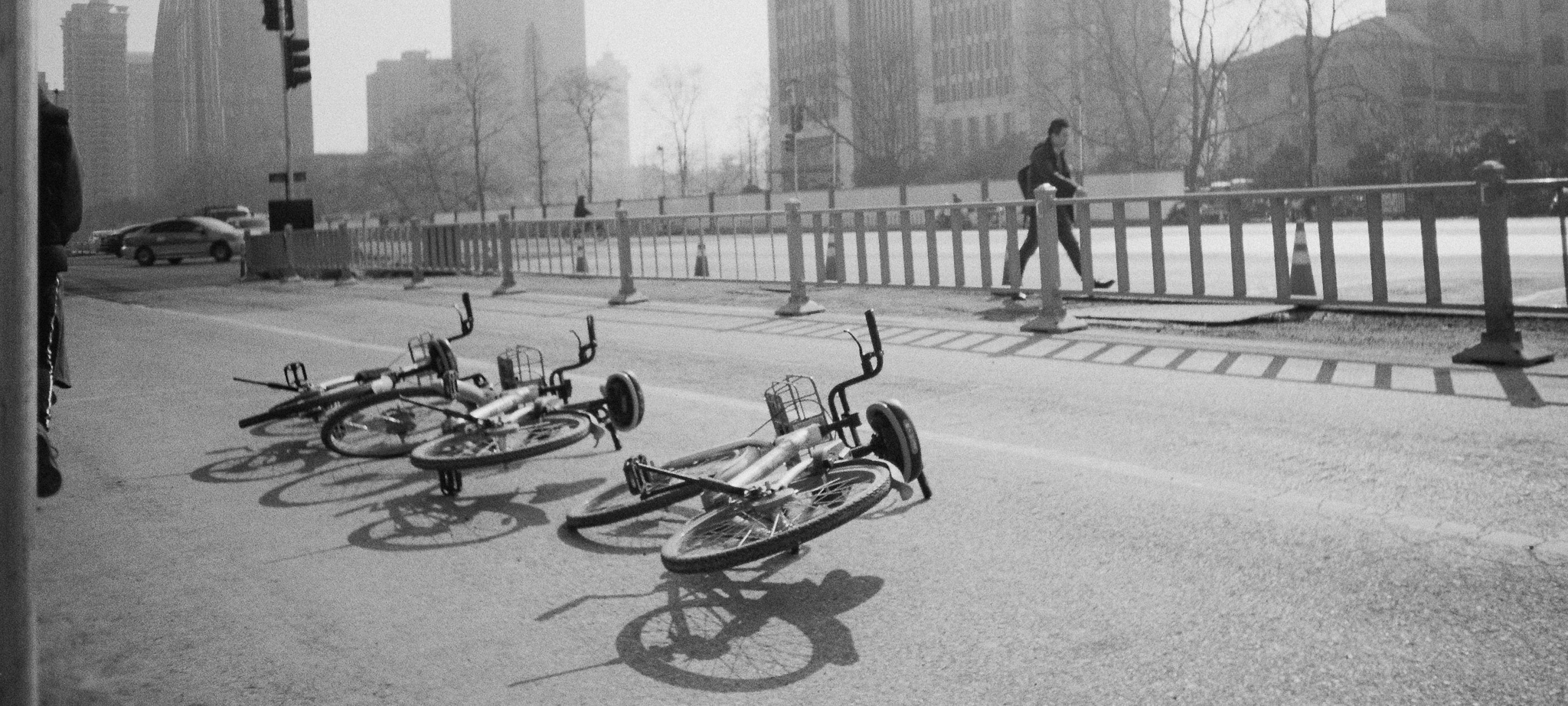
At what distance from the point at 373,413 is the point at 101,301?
62.7 feet

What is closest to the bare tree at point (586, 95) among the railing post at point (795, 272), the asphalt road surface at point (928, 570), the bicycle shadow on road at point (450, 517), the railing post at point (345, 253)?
the railing post at point (345, 253)

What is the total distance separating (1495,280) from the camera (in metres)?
9.25

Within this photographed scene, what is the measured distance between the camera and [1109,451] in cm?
663

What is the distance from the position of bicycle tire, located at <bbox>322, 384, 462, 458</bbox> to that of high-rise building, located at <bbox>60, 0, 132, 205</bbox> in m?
1.63

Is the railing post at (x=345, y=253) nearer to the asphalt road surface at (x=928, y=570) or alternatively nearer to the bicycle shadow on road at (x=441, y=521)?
the asphalt road surface at (x=928, y=570)

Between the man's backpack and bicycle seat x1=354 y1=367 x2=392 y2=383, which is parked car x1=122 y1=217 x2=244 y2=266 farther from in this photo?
the man's backpack

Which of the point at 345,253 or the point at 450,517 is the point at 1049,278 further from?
the point at 345,253

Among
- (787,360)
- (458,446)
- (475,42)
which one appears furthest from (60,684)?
(475,42)

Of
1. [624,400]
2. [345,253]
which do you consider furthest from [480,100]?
[624,400]

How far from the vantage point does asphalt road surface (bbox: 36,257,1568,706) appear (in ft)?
12.3

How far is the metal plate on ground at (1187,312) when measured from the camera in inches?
490

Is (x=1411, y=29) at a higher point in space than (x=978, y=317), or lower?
higher

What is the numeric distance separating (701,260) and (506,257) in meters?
4.36

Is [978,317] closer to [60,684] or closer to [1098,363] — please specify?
[1098,363]
